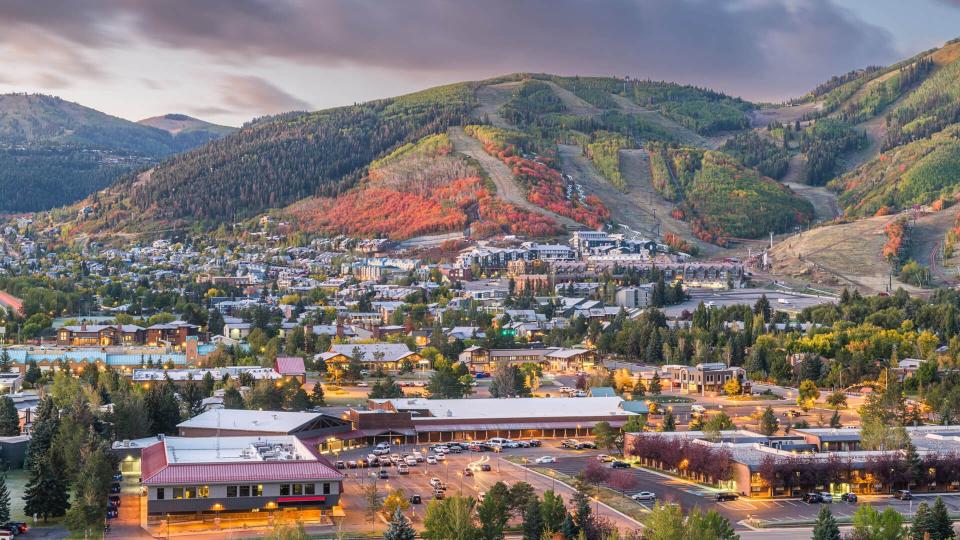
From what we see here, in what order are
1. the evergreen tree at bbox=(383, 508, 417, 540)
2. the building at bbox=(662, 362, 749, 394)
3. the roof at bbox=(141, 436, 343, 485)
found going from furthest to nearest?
1. the building at bbox=(662, 362, 749, 394)
2. the roof at bbox=(141, 436, 343, 485)
3. the evergreen tree at bbox=(383, 508, 417, 540)

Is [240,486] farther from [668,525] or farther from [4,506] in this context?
[668,525]

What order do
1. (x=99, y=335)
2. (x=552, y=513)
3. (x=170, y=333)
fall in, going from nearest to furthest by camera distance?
(x=552, y=513) → (x=99, y=335) → (x=170, y=333)

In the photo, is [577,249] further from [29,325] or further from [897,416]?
[897,416]

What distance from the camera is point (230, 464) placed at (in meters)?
50.2

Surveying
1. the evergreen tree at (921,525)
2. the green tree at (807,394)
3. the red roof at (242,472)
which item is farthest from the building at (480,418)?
the evergreen tree at (921,525)

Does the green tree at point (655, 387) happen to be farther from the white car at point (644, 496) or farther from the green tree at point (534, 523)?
the green tree at point (534, 523)

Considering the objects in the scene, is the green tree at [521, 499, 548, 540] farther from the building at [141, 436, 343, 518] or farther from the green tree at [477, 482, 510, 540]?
the building at [141, 436, 343, 518]

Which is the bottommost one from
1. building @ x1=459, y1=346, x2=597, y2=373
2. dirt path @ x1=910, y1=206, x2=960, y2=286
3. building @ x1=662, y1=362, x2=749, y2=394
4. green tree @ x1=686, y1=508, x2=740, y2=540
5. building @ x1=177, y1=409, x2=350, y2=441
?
green tree @ x1=686, y1=508, x2=740, y2=540

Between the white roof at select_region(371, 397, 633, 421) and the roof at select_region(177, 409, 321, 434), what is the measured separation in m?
6.86

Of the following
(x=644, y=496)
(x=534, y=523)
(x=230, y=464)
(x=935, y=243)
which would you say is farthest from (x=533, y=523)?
(x=935, y=243)

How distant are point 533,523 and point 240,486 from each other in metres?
11.6

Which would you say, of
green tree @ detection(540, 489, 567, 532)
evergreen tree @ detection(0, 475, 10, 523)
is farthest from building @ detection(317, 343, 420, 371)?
green tree @ detection(540, 489, 567, 532)

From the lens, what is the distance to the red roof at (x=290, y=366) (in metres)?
86.9

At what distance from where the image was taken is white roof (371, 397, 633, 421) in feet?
235
